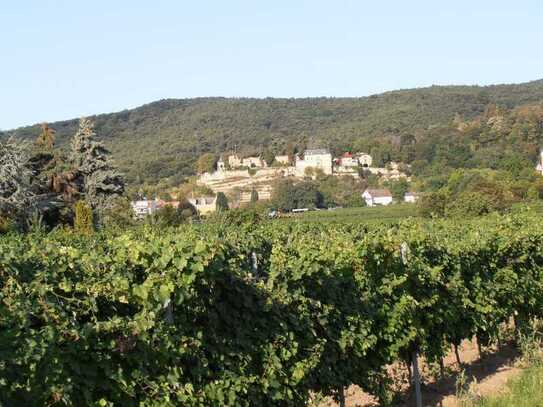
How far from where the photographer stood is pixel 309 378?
223 inches

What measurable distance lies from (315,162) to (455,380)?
13363 centimetres

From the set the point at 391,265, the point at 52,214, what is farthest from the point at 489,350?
the point at 52,214

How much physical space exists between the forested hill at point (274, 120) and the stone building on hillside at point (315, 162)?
11109 mm

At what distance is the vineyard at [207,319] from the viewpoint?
12.6 feet

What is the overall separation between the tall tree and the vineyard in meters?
34.5

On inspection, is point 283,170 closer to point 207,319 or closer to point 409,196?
point 409,196

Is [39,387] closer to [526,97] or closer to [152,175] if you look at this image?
[152,175]

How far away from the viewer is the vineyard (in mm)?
3826

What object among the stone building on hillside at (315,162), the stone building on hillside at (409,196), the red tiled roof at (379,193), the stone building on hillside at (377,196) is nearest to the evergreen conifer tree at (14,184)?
the stone building on hillside at (409,196)

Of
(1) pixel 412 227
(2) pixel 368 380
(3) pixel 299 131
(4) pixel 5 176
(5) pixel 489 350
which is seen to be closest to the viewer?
(2) pixel 368 380

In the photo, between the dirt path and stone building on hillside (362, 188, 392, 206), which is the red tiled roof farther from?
the dirt path

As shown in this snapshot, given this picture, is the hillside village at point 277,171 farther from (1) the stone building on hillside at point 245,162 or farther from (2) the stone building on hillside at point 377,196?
(2) the stone building on hillside at point 377,196

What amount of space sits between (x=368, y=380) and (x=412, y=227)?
3024 mm

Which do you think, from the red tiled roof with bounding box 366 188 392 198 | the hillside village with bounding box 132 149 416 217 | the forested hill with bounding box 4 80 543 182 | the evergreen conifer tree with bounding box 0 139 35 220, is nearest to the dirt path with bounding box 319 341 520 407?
Answer: the evergreen conifer tree with bounding box 0 139 35 220
